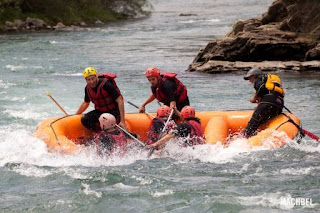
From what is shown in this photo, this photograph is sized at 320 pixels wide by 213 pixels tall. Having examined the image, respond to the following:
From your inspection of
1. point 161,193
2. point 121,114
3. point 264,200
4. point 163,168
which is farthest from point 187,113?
point 264,200

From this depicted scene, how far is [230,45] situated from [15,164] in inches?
486

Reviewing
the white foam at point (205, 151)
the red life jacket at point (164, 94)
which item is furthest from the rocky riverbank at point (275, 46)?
the white foam at point (205, 151)

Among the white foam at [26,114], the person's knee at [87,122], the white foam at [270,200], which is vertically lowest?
the white foam at [26,114]

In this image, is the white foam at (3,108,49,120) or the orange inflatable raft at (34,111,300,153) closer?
the orange inflatable raft at (34,111,300,153)

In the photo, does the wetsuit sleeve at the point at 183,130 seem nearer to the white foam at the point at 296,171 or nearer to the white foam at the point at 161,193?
the white foam at the point at 296,171

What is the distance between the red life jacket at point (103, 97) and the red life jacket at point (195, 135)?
56.8 inches

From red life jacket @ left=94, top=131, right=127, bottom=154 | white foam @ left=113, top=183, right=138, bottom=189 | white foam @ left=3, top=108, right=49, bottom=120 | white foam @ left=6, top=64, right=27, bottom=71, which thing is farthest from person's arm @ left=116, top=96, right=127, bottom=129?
white foam @ left=6, top=64, right=27, bottom=71

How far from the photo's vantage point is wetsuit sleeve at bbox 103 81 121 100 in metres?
11.3

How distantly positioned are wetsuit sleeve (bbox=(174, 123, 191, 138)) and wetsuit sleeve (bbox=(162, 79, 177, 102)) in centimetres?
98

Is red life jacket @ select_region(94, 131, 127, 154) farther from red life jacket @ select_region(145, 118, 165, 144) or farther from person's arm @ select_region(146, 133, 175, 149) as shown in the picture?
red life jacket @ select_region(145, 118, 165, 144)

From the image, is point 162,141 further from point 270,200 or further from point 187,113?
point 270,200

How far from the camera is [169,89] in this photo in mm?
11633

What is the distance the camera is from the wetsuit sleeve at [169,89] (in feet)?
38.1

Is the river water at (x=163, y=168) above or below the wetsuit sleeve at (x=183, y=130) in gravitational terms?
below
